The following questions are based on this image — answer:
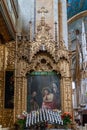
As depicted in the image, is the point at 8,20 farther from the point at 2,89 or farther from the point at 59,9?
the point at 59,9

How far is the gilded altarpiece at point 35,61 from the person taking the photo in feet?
32.9

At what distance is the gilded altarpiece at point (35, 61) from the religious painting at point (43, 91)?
0.15 m

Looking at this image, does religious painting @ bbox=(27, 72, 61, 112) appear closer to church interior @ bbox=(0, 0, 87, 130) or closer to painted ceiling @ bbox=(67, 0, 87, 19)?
church interior @ bbox=(0, 0, 87, 130)

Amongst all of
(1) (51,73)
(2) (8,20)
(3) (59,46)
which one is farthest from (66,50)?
(2) (8,20)

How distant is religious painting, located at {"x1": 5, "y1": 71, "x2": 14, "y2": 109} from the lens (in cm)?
980

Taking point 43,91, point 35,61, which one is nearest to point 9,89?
point 43,91

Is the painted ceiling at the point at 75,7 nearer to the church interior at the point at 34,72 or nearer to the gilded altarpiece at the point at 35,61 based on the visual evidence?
the church interior at the point at 34,72

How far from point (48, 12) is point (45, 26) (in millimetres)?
1471

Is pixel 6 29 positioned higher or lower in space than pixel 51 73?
higher

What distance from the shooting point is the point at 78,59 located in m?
22.6

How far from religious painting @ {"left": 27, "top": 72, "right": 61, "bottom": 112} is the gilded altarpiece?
0.51ft

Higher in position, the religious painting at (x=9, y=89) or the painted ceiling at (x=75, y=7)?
the painted ceiling at (x=75, y=7)

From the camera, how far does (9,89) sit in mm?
9969

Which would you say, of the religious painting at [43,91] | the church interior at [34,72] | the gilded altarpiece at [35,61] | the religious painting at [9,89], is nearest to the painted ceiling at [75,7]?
the church interior at [34,72]
